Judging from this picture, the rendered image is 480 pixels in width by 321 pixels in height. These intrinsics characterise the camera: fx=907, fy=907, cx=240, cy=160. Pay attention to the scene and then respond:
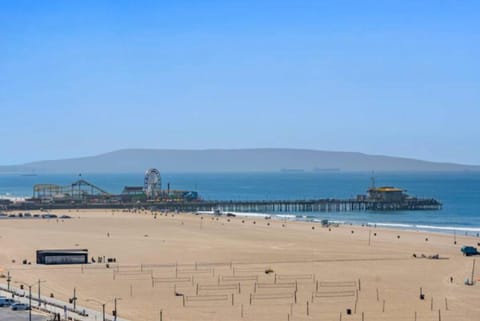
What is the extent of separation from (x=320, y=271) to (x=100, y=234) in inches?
1199

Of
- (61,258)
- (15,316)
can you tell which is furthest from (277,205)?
(15,316)

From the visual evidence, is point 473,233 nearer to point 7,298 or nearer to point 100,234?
point 100,234

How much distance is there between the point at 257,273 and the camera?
4909cm

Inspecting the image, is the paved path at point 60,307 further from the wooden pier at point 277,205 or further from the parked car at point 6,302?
the wooden pier at point 277,205

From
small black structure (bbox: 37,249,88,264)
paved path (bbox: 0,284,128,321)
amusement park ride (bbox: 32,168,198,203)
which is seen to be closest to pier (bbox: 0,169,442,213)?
amusement park ride (bbox: 32,168,198,203)

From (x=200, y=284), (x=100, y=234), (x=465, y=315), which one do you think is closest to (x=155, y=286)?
(x=200, y=284)

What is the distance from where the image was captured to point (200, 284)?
45.0 m

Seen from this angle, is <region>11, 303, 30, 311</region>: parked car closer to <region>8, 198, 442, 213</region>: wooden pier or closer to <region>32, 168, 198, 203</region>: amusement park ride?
<region>8, 198, 442, 213</region>: wooden pier

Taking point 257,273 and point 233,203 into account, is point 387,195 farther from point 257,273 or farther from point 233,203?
point 257,273

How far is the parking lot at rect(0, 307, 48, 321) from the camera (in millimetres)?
33000

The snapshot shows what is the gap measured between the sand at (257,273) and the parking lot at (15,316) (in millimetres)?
4010

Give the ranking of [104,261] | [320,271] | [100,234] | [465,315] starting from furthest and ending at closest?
1. [100,234]
2. [104,261]
3. [320,271]
4. [465,315]

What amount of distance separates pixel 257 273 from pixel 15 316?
59.3ft

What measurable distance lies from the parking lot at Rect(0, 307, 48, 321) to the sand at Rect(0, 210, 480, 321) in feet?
13.2
